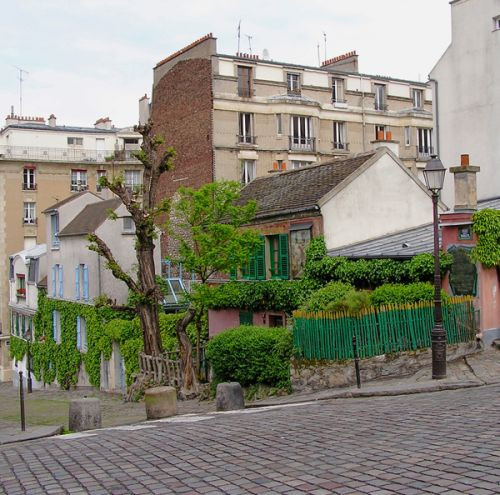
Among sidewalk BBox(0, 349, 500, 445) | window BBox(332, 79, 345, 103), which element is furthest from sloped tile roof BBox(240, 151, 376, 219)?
window BBox(332, 79, 345, 103)

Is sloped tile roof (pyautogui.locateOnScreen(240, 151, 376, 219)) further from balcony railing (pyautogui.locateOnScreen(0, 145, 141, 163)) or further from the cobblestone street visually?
balcony railing (pyautogui.locateOnScreen(0, 145, 141, 163))

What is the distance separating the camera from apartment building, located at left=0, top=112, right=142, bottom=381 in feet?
174

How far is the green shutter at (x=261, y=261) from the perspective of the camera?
24850mm

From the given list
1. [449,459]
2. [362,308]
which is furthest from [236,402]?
[449,459]

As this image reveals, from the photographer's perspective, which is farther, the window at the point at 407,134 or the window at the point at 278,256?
the window at the point at 407,134

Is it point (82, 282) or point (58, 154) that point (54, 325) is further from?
point (58, 154)

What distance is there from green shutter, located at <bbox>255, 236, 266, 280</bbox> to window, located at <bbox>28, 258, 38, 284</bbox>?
2016 centimetres

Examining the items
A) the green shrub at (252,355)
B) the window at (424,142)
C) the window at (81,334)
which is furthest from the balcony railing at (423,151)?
the green shrub at (252,355)

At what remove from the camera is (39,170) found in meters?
55.3

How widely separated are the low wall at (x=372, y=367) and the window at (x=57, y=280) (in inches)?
853

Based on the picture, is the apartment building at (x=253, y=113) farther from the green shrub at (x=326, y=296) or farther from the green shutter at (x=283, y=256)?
the green shrub at (x=326, y=296)

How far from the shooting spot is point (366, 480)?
7379mm

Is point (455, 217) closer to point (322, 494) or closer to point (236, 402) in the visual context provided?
point (236, 402)

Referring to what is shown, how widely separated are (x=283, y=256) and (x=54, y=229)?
1868 cm
